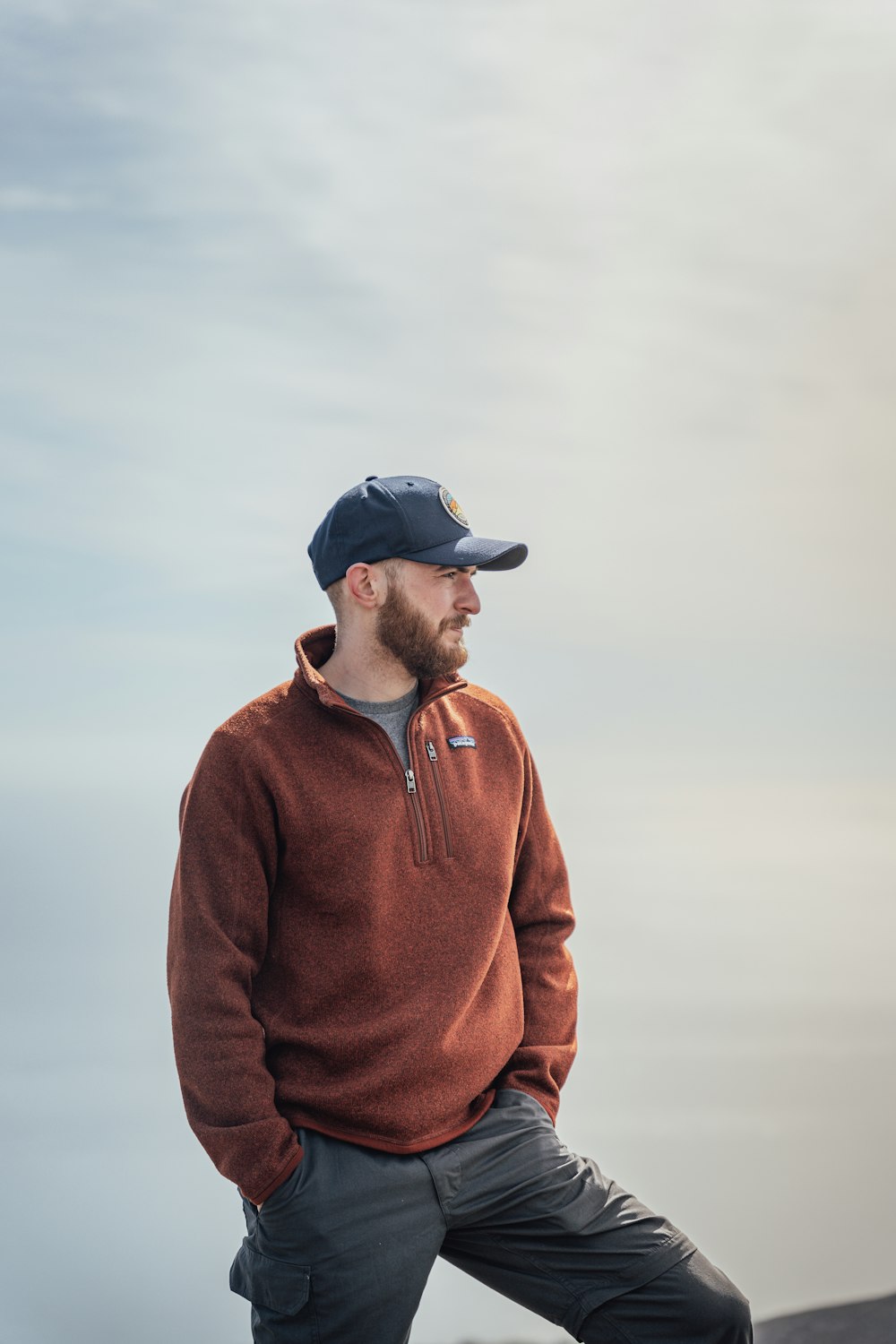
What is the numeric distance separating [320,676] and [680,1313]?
45.8 inches

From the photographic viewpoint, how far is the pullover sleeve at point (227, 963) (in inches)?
74.2

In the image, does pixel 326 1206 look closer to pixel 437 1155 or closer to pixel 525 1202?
pixel 437 1155

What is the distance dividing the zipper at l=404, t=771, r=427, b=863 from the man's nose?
0.30m

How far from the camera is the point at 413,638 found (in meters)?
2.12

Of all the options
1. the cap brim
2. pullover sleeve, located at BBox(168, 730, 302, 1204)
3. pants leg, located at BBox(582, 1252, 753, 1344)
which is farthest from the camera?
the cap brim

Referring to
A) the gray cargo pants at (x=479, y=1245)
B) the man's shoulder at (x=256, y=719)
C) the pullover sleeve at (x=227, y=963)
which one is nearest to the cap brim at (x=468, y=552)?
the man's shoulder at (x=256, y=719)

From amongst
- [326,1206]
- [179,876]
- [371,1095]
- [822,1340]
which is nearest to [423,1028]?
[371,1095]

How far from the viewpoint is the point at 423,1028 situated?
198cm

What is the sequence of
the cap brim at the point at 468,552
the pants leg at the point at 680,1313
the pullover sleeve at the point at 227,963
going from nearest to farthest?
the pullover sleeve at the point at 227,963
the pants leg at the point at 680,1313
the cap brim at the point at 468,552

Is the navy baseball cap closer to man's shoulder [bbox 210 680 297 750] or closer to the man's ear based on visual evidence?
the man's ear

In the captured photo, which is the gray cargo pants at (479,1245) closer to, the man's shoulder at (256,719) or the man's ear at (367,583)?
the man's shoulder at (256,719)

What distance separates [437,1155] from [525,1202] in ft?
0.55

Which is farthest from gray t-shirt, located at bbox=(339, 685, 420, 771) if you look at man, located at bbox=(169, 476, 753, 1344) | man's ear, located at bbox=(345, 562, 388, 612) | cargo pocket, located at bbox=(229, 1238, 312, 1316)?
cargo pocket, located at bbox=(229, 1238, 312, 1316)

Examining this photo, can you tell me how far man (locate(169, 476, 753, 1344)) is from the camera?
1.91 metres
